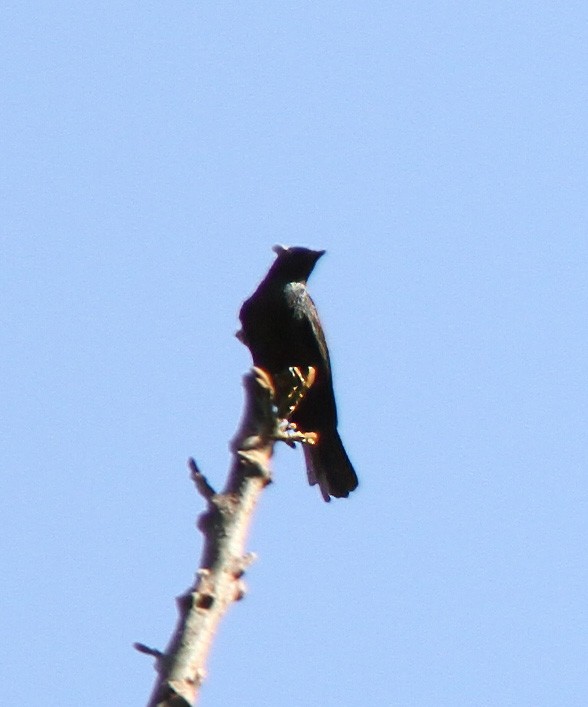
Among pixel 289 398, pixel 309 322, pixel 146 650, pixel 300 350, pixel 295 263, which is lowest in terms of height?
pixel 146 650

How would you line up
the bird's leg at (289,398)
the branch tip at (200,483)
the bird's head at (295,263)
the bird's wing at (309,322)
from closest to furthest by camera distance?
the branch tip at (200,483), the bird's leg at (289,398), the bird's wing at (309,322), the bird's head at (295,263)

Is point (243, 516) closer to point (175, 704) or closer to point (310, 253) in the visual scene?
point (175, 704)

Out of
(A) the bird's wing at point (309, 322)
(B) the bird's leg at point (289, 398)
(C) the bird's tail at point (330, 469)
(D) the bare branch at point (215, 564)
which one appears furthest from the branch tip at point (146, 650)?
(A) the bird's wing at point (309, 322)

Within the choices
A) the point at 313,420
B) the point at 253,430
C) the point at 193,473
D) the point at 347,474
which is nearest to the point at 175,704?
the point at 193,473

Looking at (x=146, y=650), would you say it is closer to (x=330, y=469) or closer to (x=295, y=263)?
(x=330, y=469)

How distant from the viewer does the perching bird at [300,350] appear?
7.33m

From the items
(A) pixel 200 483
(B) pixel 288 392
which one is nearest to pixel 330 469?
(B) pixel 288 392

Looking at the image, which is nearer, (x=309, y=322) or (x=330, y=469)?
(x=330, y=469)

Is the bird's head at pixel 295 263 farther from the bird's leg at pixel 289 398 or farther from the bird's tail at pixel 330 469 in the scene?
the bird's leg at pixel 289 398

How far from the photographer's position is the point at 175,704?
241 centimetres

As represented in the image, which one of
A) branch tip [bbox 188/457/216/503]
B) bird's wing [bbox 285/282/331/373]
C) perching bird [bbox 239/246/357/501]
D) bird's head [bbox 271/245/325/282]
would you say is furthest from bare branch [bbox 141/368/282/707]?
bird's head [bbox 271/245/325/282]

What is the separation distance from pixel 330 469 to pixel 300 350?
84 centimetres

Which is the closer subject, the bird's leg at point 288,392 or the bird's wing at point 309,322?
the bird's leg at point 288,392

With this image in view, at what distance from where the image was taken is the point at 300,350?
759 centimetres
